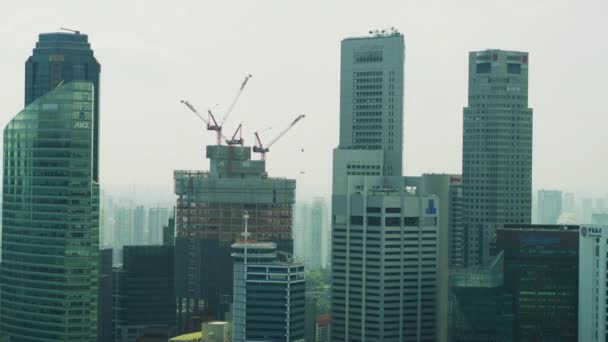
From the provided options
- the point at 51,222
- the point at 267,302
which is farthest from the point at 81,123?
the point at 267,302

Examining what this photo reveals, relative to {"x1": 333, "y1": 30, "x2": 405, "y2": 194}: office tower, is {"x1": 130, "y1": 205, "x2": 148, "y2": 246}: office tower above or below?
below

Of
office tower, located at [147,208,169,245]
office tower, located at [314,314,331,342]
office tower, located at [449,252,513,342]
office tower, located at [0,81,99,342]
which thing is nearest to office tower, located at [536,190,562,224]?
office tower, located at [449,252,513,342]

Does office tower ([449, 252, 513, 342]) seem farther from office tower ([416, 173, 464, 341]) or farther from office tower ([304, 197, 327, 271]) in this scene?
office tower ([304, 197, 327, 271])

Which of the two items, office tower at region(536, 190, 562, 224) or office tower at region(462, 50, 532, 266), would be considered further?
office tower at region(462, 50, 532, 266)

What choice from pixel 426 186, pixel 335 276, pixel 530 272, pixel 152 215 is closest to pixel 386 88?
pixel 426 186

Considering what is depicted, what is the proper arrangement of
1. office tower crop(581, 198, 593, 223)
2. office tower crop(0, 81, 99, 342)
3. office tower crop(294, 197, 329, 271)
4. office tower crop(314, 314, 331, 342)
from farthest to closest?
office tower crop(294, 197, 329, 271)
office tower crop(314, 314, 331, 342)
office tower crop(581, 198, 593, 223)
office tower crop(0, 81, 99, 342)

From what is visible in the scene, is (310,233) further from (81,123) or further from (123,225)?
(81,123)

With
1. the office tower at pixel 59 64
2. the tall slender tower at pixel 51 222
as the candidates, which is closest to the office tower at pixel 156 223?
the office tower at pixel 59 64

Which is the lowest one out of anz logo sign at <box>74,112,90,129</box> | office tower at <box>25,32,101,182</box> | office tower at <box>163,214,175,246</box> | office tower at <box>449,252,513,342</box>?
office tower at <box>449,252,513,342</box>
